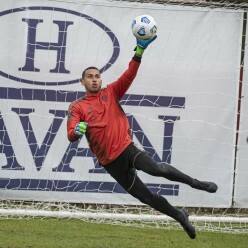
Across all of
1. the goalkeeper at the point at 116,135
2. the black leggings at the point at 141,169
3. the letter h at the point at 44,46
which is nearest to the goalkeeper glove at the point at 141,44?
the goalkeeper at the point at 116,135

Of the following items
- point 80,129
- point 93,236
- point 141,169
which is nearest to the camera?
point 80,129

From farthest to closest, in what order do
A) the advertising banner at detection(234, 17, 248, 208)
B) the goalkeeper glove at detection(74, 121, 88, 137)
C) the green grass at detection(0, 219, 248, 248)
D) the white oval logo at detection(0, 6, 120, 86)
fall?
the advertising banner at detection(234, 17, 248, 208), the white oval logo at detection(0, 6, 120, 86), the green grass at detection(0, 219, 248, 248), the goalkeeper glove at detection(74, 121, 88, 137)

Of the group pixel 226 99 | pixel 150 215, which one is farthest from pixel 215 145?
pixel 150 215

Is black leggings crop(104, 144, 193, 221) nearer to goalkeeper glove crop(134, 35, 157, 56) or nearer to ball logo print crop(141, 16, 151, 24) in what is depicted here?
goalkeeper glove crop(134, 35, 157, 56)

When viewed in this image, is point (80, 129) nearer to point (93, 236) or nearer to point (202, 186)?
point (202, 186)

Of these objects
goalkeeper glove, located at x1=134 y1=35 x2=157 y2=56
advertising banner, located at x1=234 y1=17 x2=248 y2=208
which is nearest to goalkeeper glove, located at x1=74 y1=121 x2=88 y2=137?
goalkeeper glove, located at x1=134 y1=35 x2=157 y2=56

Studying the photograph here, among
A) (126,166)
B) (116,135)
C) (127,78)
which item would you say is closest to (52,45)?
(127,78)

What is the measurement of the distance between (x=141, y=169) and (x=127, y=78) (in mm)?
1043

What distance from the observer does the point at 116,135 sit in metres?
8.84

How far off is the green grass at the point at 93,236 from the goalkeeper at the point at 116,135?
903 millimetres

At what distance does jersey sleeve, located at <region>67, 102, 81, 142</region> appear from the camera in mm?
8500

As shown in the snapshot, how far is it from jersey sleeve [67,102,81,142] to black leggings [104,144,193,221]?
1.95 ft

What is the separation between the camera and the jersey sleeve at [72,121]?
850cm

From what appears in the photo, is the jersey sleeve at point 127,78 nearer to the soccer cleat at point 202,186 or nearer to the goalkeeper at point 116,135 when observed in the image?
the goalkeeper at point 116,135
